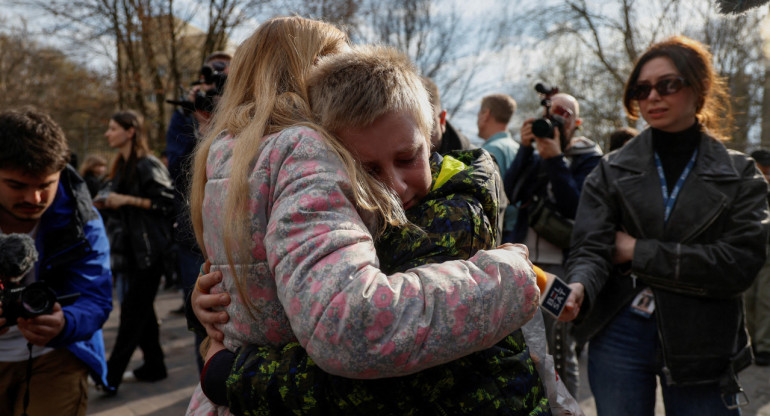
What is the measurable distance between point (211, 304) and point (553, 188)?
9.01 ft

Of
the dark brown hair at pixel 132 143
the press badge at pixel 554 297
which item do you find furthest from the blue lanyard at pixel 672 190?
the dark brown hair at pixel 132 143

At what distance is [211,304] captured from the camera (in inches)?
51.6

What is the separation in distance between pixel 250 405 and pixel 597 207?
180cm

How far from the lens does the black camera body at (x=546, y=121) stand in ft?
11.3

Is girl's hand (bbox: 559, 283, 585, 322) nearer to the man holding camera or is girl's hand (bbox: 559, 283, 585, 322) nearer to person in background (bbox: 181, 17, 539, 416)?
person in background (bbox: 181, 17, 539, 416)

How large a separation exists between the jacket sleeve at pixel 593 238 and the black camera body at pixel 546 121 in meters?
0.96

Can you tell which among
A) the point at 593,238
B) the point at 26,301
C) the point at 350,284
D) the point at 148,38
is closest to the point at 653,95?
the point at 593,238

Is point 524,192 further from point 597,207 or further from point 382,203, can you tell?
point 382,203

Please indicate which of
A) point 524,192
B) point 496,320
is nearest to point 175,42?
point 524,192

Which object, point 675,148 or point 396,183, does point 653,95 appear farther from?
point 396,183

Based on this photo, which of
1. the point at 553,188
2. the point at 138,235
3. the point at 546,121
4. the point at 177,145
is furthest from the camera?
the point at 138,235

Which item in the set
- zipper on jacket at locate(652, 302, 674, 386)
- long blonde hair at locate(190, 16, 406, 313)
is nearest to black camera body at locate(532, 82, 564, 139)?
zipper on jacket at locate(652, 302, 674, 386)

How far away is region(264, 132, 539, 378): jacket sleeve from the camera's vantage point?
958 mm

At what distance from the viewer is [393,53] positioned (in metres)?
1.28
